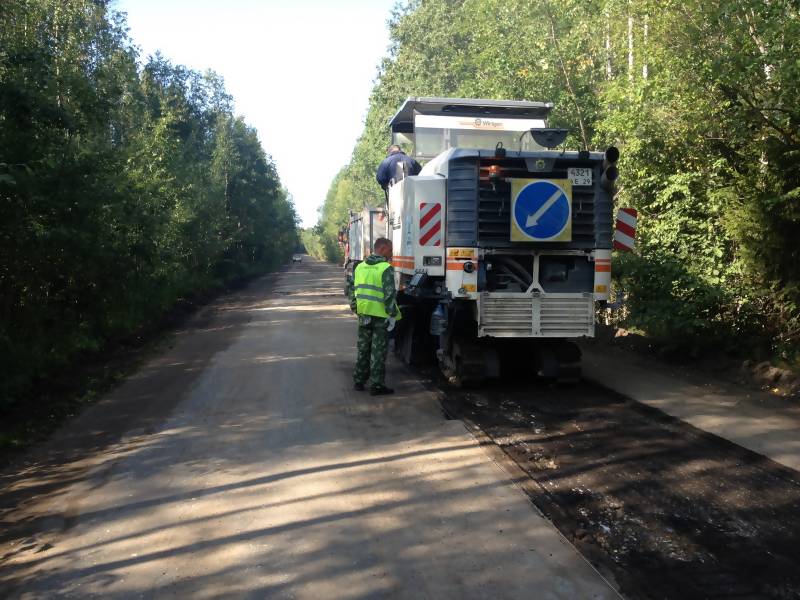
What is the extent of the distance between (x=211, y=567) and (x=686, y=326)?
7.66m

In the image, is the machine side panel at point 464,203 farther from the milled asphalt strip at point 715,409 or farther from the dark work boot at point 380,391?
the milled asphalt strip at point 715,409

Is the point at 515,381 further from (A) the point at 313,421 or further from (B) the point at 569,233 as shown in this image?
(A) the point at 313,421

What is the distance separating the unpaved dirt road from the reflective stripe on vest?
3.35 ft

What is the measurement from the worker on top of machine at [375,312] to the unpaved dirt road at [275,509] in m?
0.30

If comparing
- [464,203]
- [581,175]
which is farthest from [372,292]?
[581,175]

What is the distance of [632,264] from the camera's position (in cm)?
1095

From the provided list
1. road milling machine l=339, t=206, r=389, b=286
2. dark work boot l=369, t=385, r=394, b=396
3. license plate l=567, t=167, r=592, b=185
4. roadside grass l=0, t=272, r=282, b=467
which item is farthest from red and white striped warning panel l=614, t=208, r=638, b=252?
roadside grass l=0, t=272, r=282, b=467

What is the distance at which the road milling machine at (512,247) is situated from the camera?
8.45 metres

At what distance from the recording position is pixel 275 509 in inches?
198

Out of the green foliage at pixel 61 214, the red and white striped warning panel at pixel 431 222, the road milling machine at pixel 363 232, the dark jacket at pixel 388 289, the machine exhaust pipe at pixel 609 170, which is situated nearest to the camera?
the green foliage at pixel 61 214

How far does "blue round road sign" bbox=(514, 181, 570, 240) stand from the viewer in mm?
8398

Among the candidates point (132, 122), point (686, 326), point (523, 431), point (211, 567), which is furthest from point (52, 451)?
point (132, 122)

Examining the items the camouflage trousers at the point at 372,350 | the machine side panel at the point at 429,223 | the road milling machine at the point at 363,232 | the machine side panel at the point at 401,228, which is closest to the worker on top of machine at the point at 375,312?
the camouflage trousers at the point at 372,350

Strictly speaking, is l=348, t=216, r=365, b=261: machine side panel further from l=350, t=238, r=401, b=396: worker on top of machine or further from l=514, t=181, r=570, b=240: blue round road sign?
l=514, t=181, r=570, b=240: blue round road sign
